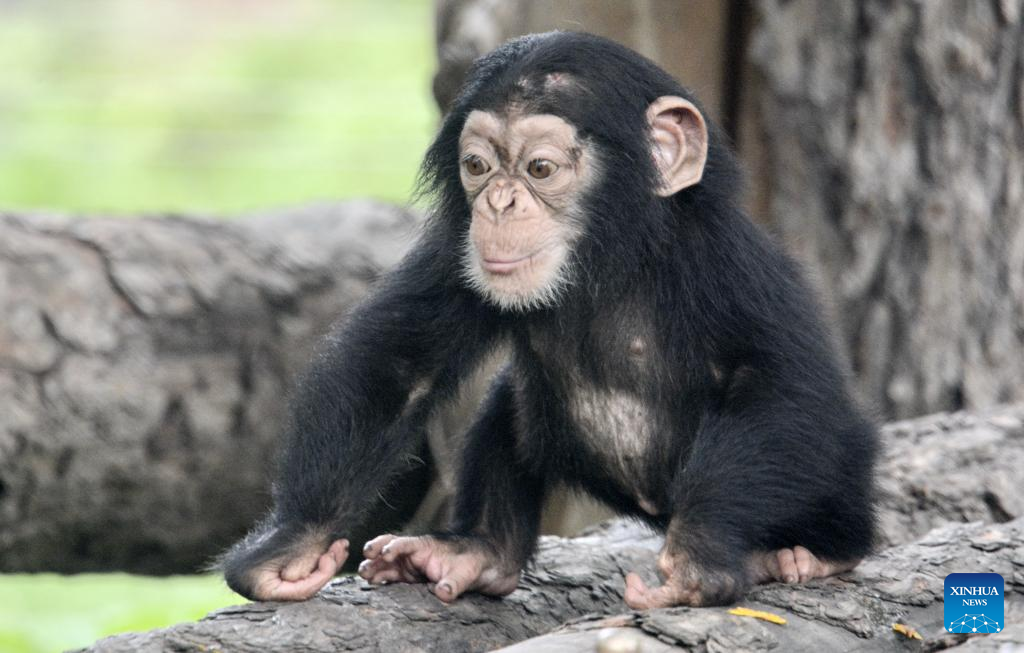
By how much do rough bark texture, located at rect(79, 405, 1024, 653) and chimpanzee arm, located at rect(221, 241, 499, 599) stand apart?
0.59ft

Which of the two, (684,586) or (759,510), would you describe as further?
(759,510)

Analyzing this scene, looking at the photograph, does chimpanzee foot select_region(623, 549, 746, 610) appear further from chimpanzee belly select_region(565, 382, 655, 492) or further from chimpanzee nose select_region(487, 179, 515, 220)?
chimpanzee nose select_region(487, 179, 515, 220)

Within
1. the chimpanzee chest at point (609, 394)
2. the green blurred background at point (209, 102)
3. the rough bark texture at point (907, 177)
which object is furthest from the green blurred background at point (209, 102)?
the chimpanzee chest at point (609, 394)

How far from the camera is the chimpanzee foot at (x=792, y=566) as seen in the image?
13.3ft

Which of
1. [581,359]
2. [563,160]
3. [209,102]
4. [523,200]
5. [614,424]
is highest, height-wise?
[209,102]

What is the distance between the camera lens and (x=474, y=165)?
164 inches

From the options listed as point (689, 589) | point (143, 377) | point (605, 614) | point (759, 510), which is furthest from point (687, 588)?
point (143, 377)

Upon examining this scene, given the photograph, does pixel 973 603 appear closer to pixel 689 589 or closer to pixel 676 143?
pixel 689 589

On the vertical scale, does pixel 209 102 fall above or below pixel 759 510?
above

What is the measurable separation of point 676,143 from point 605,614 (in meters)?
1.36

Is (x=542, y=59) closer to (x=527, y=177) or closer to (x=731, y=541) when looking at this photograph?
(x=527, y=177)

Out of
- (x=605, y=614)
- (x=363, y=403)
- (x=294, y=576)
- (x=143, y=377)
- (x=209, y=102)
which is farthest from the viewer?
(x=209, y=102)

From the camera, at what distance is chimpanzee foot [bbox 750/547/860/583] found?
13.3 feet

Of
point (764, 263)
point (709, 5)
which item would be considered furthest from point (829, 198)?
point (764, 263)
